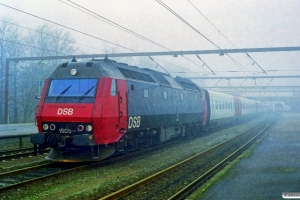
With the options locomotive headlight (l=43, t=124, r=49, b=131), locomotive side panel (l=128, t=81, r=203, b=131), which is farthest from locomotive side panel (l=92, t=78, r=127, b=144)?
locomotive headlight (l=43, t=124, r=49, b=131)

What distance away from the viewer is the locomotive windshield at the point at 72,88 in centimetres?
1220

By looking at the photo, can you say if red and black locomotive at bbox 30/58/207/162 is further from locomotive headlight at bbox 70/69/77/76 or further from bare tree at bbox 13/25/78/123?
bare tree at bbox 13/25/78/123

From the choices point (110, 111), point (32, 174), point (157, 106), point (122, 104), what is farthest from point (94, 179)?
point (157, 106)

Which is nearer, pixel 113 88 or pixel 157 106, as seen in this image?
pixel 113 88

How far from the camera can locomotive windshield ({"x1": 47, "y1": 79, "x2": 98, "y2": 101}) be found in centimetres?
1220

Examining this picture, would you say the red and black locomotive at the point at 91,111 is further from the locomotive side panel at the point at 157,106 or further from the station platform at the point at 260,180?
the station platform at the point at 260,180

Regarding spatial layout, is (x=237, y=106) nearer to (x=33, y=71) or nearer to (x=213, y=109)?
(x=213, y=109)

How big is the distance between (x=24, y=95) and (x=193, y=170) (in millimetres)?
29991

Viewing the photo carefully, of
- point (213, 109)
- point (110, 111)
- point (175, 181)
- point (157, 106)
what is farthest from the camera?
point (213, 109)

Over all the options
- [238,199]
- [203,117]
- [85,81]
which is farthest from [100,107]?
[203,117]

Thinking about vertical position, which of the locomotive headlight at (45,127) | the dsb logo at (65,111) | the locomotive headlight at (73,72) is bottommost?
the locomotive headlight at (45,127)

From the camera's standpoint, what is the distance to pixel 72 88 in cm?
1252

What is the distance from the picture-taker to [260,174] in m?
11.2

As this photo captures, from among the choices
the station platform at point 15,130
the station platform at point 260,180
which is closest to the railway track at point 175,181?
the station platform at point 260,180
